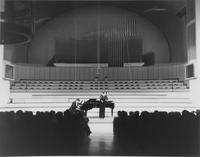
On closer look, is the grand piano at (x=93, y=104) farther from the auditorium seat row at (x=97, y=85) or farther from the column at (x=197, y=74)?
the column at (x=197, y=74)

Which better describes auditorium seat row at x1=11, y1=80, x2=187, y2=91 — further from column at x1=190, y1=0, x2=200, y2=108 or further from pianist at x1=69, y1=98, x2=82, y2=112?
column at x1=190, y1=0, x2=200, y2=108

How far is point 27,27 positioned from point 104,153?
3094 millimetres

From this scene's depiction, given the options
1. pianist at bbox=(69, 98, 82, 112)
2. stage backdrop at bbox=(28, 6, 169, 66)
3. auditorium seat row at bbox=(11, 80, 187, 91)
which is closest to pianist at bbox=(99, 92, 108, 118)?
auditorium seat row at bbox=(11, 80, 187, 91)

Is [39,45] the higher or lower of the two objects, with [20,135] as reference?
higher

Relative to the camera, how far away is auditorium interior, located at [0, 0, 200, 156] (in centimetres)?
554

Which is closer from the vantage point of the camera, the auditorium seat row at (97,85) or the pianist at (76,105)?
the pianist at (76,105)

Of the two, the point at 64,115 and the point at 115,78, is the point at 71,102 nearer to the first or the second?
the point at 64,115

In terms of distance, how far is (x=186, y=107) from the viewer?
19.3 ft

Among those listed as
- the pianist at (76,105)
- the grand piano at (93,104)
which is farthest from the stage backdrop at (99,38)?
the pianist at (76,105)

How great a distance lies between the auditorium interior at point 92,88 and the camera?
5543 mm

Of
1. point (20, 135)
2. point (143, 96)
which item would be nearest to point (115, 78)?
point (143, 96)

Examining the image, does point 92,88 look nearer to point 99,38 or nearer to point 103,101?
point 103,101

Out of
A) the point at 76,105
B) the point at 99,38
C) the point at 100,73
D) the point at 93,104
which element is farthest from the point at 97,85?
the point at 99,38

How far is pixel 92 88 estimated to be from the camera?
6.69 meters
